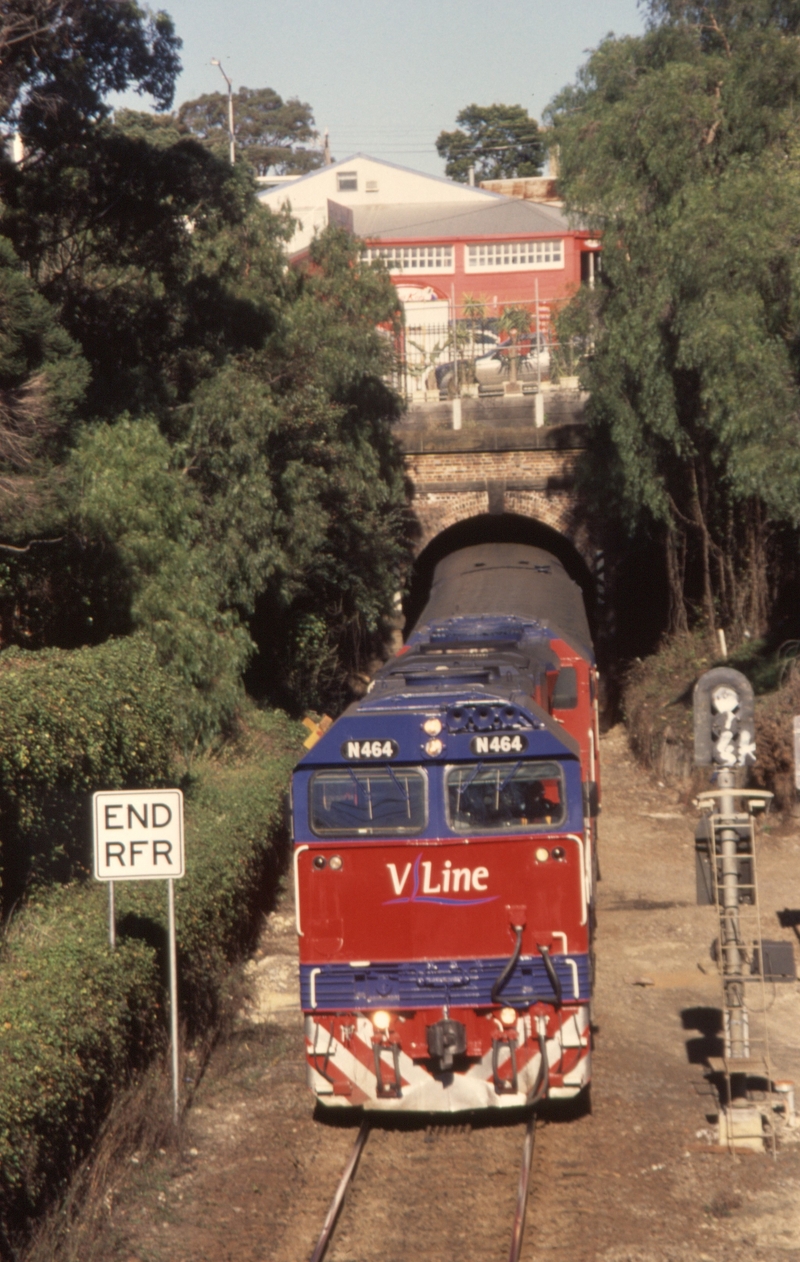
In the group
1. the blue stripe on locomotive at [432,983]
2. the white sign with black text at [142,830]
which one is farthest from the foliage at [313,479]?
the blue stripe on locomotive at [432,983]

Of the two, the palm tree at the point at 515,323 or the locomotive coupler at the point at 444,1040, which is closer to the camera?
the locomotive coupler at the point at 444,1040

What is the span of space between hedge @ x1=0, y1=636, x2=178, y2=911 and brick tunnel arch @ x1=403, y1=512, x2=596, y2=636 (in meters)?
18.4

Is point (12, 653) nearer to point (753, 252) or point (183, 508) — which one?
point (183, 508)

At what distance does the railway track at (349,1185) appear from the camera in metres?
8.76

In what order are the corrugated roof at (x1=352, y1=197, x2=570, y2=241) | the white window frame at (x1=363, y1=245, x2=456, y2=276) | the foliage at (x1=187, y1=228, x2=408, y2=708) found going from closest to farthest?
the foliage at (x1=187, y1=228, x2=408, y2=708) → the white window frame at (x1=363, y1=245, x2=456, y2=276) → the corrugated roof at (x1=352, y1=197, x2=570, y2=241)

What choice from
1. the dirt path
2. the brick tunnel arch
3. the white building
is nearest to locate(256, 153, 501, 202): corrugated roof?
the white building

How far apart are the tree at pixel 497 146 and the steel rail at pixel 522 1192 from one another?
81.6 metres

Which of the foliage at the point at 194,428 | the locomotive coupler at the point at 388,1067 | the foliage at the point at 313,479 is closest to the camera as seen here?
the locomotive coupler at the point at 388,1067

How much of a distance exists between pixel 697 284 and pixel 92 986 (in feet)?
54.2

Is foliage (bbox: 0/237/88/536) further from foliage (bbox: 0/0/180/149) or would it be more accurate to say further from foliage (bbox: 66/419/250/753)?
foliage (bbox: 0/0/180/149)

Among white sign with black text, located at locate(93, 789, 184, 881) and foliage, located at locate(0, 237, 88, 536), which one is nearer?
white sign with black text, located at locate(93, 789, 184, 881)

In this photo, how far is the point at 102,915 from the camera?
11984 mm

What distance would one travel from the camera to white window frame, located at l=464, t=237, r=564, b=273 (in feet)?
163

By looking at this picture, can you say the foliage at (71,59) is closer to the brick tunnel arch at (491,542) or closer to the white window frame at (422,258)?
the brick tunnel arch at (491,542)
